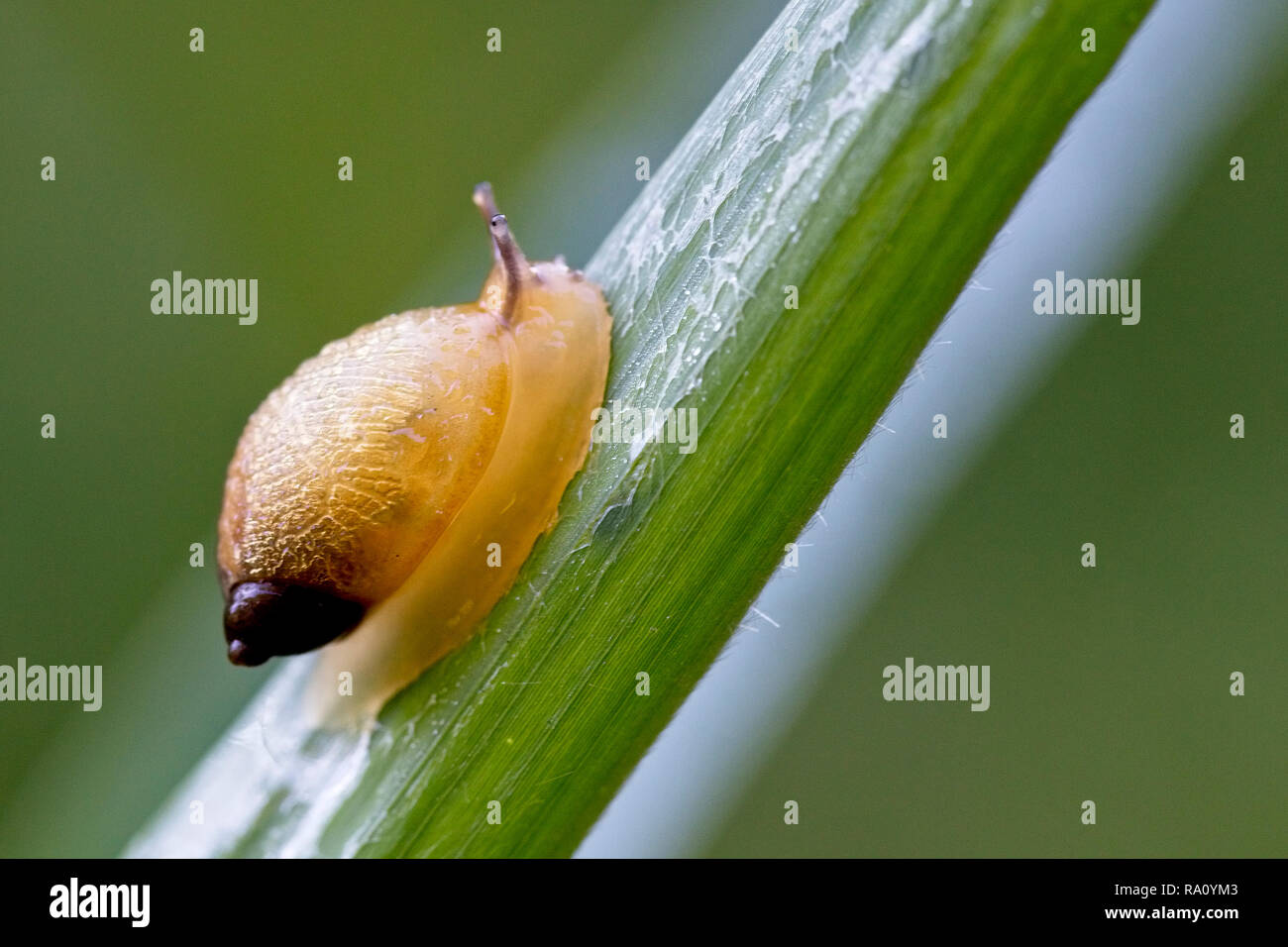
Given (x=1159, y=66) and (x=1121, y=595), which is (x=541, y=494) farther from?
(x=1121, y=595)

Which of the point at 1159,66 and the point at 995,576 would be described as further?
the point at 995,576

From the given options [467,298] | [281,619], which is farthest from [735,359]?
[467,298]

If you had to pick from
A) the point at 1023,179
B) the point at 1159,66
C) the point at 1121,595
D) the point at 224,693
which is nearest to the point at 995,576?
the point at 1121,595

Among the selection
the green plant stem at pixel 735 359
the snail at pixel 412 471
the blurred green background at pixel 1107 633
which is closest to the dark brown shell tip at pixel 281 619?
the snail at pixel 412 471

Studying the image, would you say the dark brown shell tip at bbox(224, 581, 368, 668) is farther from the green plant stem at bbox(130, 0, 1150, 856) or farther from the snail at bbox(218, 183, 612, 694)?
the green plant stem at bbox(130, 0, 1150, 856)

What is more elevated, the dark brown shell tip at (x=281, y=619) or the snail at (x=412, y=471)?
the snail at (x=412, y=471)

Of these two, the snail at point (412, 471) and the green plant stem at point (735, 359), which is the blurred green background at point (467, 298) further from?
the green plant stem at point (735, 359)

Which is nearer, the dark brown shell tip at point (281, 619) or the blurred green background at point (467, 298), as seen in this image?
the dark brown shell tip at point (281, 619)
